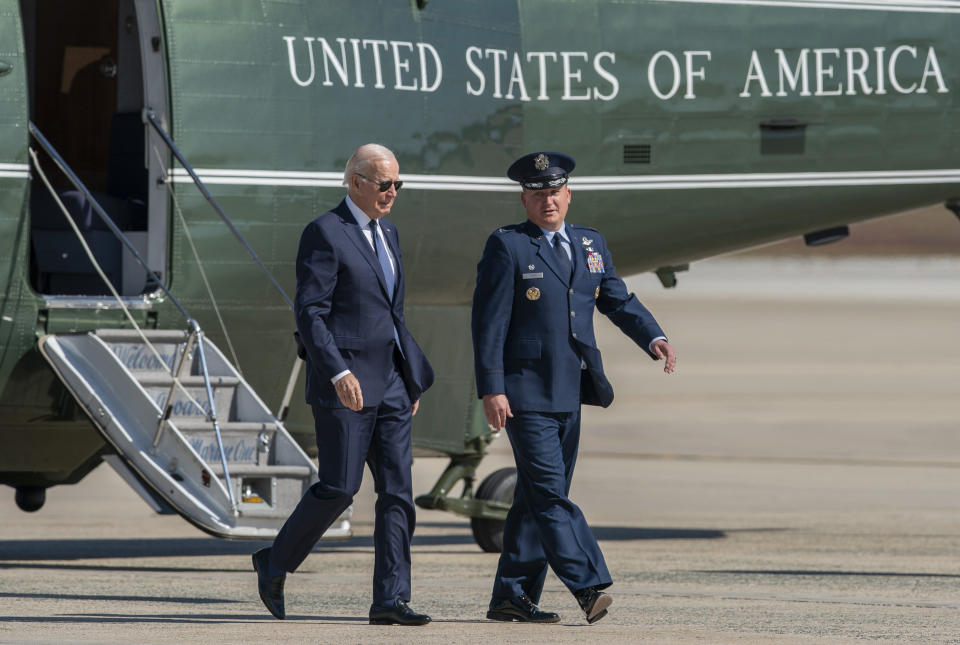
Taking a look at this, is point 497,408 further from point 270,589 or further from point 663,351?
point 270,589

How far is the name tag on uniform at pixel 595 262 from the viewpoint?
8078 millimetres

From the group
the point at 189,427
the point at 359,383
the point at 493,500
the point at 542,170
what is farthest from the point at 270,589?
the point at 493,500

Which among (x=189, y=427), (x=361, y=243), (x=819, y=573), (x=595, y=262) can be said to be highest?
(x=361, y=243)

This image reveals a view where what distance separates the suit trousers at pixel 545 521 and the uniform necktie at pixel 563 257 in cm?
64

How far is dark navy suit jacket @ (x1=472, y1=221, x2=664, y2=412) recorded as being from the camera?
7.85 meters

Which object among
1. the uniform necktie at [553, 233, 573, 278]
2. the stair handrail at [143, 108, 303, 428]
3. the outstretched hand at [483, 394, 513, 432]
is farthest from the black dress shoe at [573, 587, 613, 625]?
the stair handrail at [143, 108, 303, 428]

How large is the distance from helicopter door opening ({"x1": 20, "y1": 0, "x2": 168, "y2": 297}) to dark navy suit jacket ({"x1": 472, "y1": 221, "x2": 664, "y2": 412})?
10.1 ft

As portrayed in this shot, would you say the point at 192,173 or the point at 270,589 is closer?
the point at 270,589

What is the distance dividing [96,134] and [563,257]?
5.56m

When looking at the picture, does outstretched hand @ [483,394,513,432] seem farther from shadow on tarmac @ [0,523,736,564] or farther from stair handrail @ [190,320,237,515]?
shadow on tarmac @ [0,523,736,564]

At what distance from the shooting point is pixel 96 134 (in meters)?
12.6

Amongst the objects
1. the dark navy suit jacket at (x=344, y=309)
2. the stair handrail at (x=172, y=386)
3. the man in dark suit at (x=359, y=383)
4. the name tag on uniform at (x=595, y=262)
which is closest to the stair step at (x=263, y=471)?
the stair handrail at (x=172, y=386)

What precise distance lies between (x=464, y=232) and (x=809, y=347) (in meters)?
29.7

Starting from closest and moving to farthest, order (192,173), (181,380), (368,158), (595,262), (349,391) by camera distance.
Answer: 1. (349,391)
2. (368,158)
3. (595,262)
4. (181,380)
5. (192,173)
